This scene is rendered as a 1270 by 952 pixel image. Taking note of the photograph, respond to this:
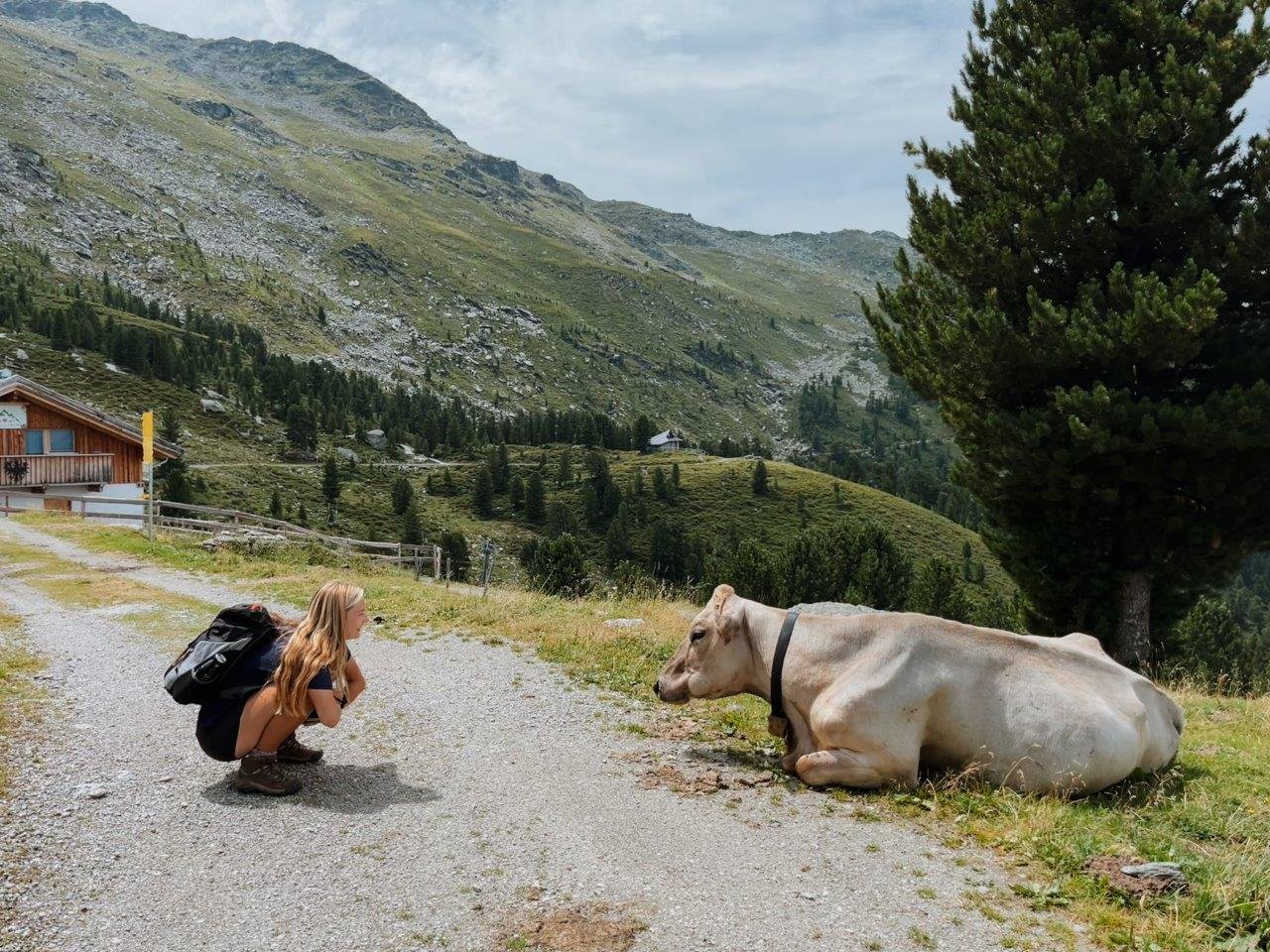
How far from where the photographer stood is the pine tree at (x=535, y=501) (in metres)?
140

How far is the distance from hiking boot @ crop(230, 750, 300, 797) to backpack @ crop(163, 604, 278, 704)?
622 millimetres

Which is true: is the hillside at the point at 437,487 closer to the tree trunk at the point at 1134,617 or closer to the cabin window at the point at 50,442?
the cabin window at the point at 50,442

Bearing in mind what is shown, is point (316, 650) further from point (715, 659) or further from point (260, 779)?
point (715, 659)

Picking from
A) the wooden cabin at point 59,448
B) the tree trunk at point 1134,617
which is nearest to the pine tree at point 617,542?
the wooden cabin at point 59,448

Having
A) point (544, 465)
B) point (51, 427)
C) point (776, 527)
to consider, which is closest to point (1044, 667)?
point (51, 427)

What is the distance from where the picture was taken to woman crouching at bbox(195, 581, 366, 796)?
662 cm

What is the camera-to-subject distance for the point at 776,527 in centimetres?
13288

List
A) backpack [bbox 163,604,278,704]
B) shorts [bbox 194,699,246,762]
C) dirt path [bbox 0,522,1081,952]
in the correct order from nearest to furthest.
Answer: dirt path [bbox 0,522,1081,952]
backpack [bbox 163,604,278,704]
shorts [bbox 194,699,246,762]

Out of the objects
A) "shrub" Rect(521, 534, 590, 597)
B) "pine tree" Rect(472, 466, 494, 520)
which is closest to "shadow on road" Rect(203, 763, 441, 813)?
"shrub" Rect(521, 534, 590, 597)

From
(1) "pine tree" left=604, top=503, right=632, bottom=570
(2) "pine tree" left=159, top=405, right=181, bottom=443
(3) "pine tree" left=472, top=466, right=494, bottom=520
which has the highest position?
(2) "pine tree" left=159, top=405, right=181, bottom=443

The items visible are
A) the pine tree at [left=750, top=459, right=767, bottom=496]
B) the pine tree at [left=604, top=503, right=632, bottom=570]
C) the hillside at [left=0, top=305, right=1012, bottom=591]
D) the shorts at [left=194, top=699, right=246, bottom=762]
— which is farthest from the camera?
the pine tree at [left=750, top=459, right=767, bottom=496]

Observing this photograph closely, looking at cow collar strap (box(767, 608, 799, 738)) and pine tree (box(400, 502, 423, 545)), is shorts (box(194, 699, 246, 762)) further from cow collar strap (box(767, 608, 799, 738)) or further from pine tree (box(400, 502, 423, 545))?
pine tree (box(400, 502, 423, 545))

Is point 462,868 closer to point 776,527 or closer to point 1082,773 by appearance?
point 1082,773

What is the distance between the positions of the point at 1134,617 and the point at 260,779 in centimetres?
1597
